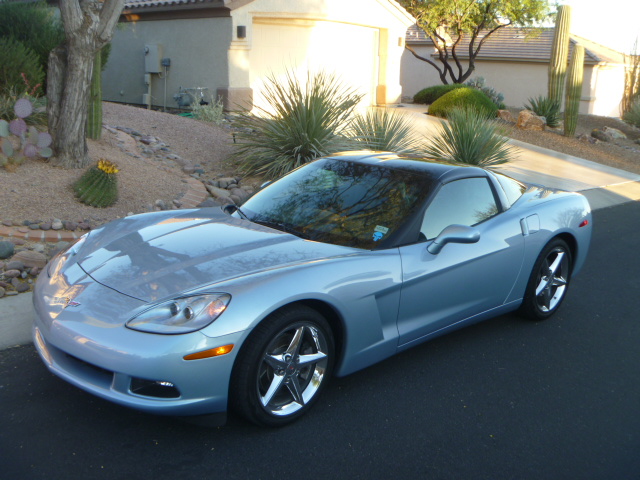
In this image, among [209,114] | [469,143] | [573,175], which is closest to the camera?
[469,143]

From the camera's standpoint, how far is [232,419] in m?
3.74

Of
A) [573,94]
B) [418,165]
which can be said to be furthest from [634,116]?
[418,165]

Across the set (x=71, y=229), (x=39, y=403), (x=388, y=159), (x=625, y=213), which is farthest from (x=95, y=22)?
(x=625, y=213)

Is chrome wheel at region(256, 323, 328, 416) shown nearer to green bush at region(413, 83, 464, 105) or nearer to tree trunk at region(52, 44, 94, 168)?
tree trunk at region(52, 44, 94, 168)

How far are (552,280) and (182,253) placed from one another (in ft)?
10.5

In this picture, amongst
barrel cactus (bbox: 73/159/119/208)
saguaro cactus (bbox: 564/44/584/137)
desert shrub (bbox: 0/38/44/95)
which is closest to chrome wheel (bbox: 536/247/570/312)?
barrel cactus (bbox: 73/159/119/208)

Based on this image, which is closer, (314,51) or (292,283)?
(292,283)

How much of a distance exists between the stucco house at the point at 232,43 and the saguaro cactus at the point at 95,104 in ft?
19.6

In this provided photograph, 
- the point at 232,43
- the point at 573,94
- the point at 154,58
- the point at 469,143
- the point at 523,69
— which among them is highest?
the point at 523,69

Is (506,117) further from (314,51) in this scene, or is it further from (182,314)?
(182,314)

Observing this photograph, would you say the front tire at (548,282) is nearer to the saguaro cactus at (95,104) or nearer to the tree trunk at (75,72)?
the tree trunk at (75,72)

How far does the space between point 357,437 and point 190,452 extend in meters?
0.90

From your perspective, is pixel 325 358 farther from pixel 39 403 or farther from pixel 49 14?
pixel 49 14

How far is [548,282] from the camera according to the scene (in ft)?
18.2
